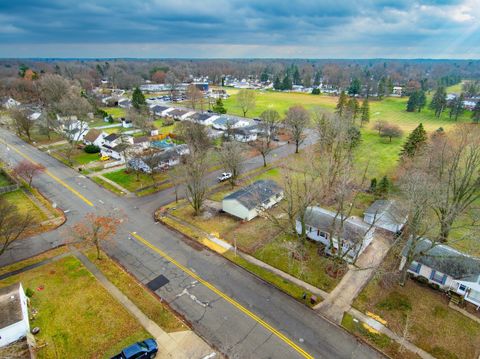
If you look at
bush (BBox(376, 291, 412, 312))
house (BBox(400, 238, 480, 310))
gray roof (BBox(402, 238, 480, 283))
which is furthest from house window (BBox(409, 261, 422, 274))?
bush (BBox(376, 291, 412, 312))

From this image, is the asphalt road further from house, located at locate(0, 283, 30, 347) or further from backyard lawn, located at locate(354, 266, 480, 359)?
house, located at locate(0, 283, 30, 347)

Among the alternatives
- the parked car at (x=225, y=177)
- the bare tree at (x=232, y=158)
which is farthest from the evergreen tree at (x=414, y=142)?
the parked car at (x=225, y=177)

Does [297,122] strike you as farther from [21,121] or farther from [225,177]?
[21,121]

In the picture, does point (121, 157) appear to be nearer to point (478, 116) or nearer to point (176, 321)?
point (176, 321)

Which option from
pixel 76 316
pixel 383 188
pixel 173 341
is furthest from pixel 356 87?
pixel 76 316

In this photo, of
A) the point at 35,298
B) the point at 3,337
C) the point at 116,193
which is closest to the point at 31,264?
the point at 35,298


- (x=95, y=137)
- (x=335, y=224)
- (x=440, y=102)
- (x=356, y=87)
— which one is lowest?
(x=335, y=224)

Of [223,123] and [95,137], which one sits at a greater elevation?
[95,137]
